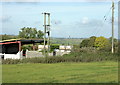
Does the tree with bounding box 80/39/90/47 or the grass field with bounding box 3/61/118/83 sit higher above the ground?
the tree with bounding box 80/39/90/47

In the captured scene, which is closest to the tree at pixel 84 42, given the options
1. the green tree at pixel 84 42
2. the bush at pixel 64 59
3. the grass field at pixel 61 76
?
the green tree at pixel 84 42

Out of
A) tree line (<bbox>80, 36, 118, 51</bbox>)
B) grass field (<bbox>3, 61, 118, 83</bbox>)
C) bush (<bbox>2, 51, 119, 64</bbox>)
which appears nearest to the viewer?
grass field (<bbox>3, 61, 118, 83</bbox>)

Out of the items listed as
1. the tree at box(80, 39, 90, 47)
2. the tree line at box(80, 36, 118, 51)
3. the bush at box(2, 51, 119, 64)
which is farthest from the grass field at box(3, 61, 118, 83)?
the tree at box(80, 39, 90, 47)

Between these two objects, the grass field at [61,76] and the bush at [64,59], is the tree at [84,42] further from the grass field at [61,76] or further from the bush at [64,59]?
the grass field at [61,76]

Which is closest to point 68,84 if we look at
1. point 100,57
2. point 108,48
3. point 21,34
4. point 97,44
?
point 100,57

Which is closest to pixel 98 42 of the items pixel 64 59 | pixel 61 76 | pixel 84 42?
pixel 84 42

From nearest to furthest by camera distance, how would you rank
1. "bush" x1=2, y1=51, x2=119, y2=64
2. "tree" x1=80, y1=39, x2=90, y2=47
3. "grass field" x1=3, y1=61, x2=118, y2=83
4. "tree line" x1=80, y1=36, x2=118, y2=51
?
"grass field" x1=3, y1=61, x2=118, y2=83, "bush" x1=2, y1=51, x2=119, y2=64, "tree line" x1=80, y1=36, x2=118, y2=51, "tree" x1=80, y1=39, x2=90, y2=47

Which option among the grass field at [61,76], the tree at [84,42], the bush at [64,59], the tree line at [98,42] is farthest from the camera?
the tree at [84,42]

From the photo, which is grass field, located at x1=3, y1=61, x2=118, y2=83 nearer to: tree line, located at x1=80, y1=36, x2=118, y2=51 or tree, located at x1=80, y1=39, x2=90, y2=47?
tree line, located at x1=80, y1=36, x2=118, y2=51

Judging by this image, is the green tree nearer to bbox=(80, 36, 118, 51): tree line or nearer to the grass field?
bbox=(80, 36, 118, 51): tree line

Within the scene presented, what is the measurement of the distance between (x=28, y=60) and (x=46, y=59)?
6.80 ft

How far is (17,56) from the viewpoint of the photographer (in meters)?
33.6

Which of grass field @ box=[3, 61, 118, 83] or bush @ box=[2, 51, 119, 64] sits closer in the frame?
grass field @ box=[3, 61, 118, 83]

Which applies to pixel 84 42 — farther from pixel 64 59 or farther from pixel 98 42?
pixel 64 59
